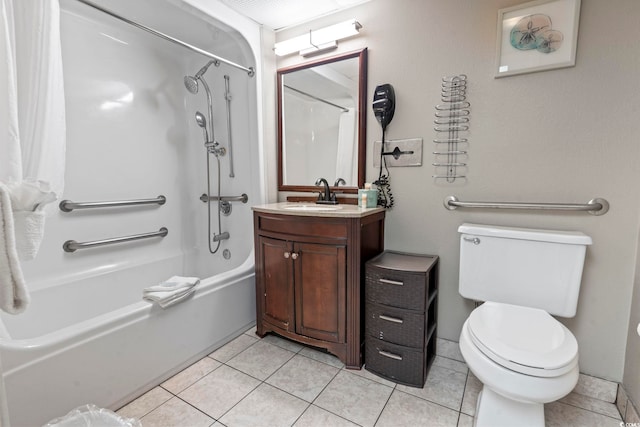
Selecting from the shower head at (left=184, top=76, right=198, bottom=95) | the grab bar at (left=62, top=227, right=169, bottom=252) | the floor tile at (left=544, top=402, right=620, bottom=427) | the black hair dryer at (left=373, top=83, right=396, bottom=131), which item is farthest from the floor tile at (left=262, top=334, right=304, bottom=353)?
the shower head at (left=184, top=76, right=198, bottom=95)

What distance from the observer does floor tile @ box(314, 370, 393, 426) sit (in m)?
1.42

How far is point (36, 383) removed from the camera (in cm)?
119

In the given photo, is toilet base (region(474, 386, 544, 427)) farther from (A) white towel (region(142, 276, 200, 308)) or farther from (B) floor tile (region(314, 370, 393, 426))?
(A) white towel (region(142, 276, 200, 308))

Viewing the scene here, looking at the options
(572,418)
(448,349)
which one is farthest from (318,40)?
(572,418)

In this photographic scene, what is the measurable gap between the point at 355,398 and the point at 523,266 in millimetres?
1037

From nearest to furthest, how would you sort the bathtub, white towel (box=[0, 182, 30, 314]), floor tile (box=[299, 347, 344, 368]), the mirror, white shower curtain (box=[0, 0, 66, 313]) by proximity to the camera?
white towel (box=[0, 182, 30, 314]) → white shower curtain (box=[0, 0, 66, 313]) → the bathtub → floor tile (box=[299, 347, 344, 368]) → the mirror

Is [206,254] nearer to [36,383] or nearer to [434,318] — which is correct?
[36,383]

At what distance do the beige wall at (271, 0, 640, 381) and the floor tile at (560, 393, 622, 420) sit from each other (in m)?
0.13

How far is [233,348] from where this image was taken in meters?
1.97

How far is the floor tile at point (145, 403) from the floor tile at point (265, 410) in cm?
36

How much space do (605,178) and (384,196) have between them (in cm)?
107

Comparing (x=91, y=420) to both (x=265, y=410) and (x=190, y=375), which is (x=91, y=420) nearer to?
(x=190, y=375)

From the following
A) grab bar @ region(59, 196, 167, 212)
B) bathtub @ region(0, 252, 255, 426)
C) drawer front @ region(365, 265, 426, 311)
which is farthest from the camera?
grab bar @ region(59, 196, 167, 212)

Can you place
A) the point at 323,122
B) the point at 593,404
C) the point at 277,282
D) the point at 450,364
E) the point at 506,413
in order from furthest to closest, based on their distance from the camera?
the point at 323,122, the point at 277,282, the point at 450,364, the point at 593,404, the point at 506,413
